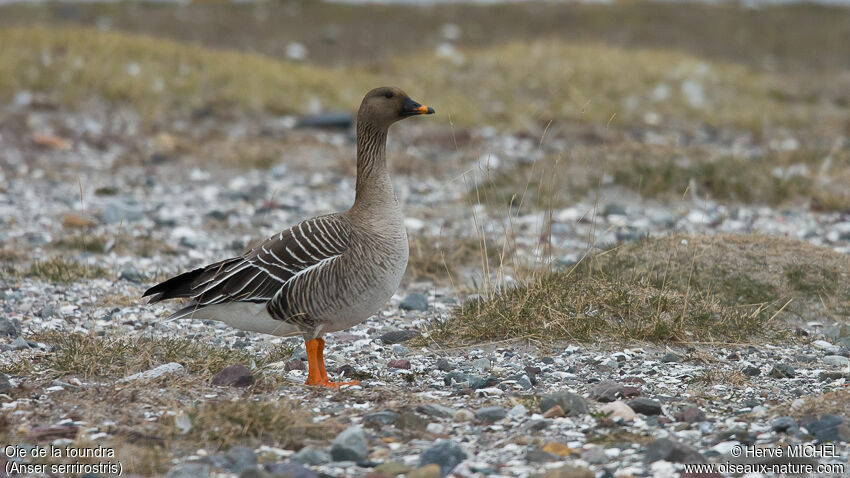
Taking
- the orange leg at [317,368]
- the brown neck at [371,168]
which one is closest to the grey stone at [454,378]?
the orange leg at [317,368]

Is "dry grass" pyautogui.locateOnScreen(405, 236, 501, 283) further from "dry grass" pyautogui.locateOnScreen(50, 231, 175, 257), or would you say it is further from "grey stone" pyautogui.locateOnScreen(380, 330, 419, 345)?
"dry grass" pyautogui.locateOnScreen(50, 231, 175, 257)

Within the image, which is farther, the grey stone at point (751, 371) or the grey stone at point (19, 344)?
the grey stone at point (19, 344)

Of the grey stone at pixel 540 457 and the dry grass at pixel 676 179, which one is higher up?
the dry grass at pixel 676 179

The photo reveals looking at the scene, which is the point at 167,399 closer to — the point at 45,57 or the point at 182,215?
the point at 182,215

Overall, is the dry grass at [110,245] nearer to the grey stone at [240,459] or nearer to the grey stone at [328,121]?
the grey stone at [240,459]

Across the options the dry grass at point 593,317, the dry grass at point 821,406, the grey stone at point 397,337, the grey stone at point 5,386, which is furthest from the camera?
the grey stone at point 397,337

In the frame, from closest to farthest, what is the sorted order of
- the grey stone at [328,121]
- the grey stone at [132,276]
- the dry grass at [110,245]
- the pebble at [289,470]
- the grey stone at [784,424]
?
1. the pebble at [289,470]
2. the grey stone at [784,424]
3. the grey stone at [132,276]
4. the dry grass at [110,245]
5. the grey stone at [328,121]

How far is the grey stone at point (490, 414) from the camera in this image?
5504mm

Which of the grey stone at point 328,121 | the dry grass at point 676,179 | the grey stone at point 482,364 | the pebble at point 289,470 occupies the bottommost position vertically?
the pebble at point 289,470

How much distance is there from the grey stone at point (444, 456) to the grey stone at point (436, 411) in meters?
0.64

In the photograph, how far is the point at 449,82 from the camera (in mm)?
21625

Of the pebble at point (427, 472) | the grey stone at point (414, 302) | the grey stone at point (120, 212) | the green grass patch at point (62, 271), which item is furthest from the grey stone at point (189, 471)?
the grey stone at point (120, 212)

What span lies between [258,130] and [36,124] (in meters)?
3.97

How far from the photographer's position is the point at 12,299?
8.40 m
